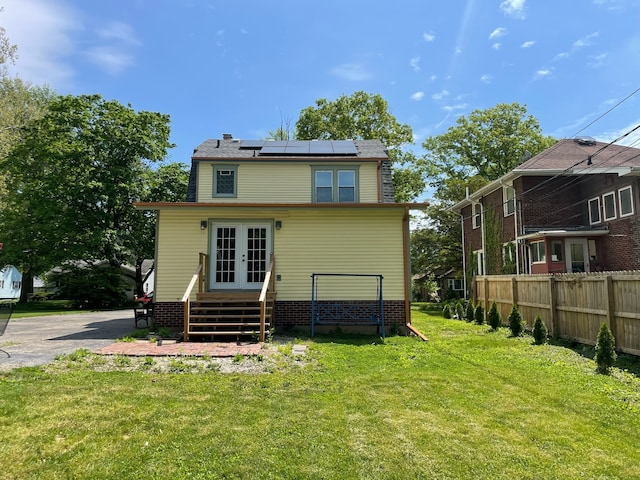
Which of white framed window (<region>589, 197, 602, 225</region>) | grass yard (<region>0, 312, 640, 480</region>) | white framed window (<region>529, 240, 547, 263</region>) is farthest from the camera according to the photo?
white framed window (<region>529, 240, 547, 263</region>)

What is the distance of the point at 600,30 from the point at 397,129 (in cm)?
2000

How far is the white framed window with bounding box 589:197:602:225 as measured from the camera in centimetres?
1695

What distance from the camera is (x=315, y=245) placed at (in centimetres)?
1111

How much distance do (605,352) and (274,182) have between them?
35.3ft

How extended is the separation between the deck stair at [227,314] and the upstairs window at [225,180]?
483 centimetres

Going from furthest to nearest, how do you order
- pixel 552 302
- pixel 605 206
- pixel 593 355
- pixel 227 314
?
pixel 605 206, pixel 227 314, pixel 552 302, pixel 593 355

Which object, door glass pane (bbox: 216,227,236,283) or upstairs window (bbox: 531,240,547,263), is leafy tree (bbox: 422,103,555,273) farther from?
door glass pane (bbox: 216,227,236,283)

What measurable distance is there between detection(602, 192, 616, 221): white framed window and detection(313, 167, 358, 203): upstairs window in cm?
1101

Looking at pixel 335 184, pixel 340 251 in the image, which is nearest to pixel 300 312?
pixel 340 251

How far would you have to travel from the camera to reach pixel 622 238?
51.0 feet

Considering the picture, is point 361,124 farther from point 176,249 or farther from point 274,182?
point 176,249

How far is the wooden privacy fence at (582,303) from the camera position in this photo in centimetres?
702

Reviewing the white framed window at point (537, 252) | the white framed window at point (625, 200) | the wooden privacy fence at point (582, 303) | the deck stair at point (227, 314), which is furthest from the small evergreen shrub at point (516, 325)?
the white framed window at point (625, 200)

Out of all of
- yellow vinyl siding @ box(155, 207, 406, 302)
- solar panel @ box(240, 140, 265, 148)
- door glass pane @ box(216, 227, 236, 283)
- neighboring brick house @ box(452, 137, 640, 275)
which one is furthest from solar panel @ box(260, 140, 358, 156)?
neighboring brick house @ box(452, 137, 640, 275)
